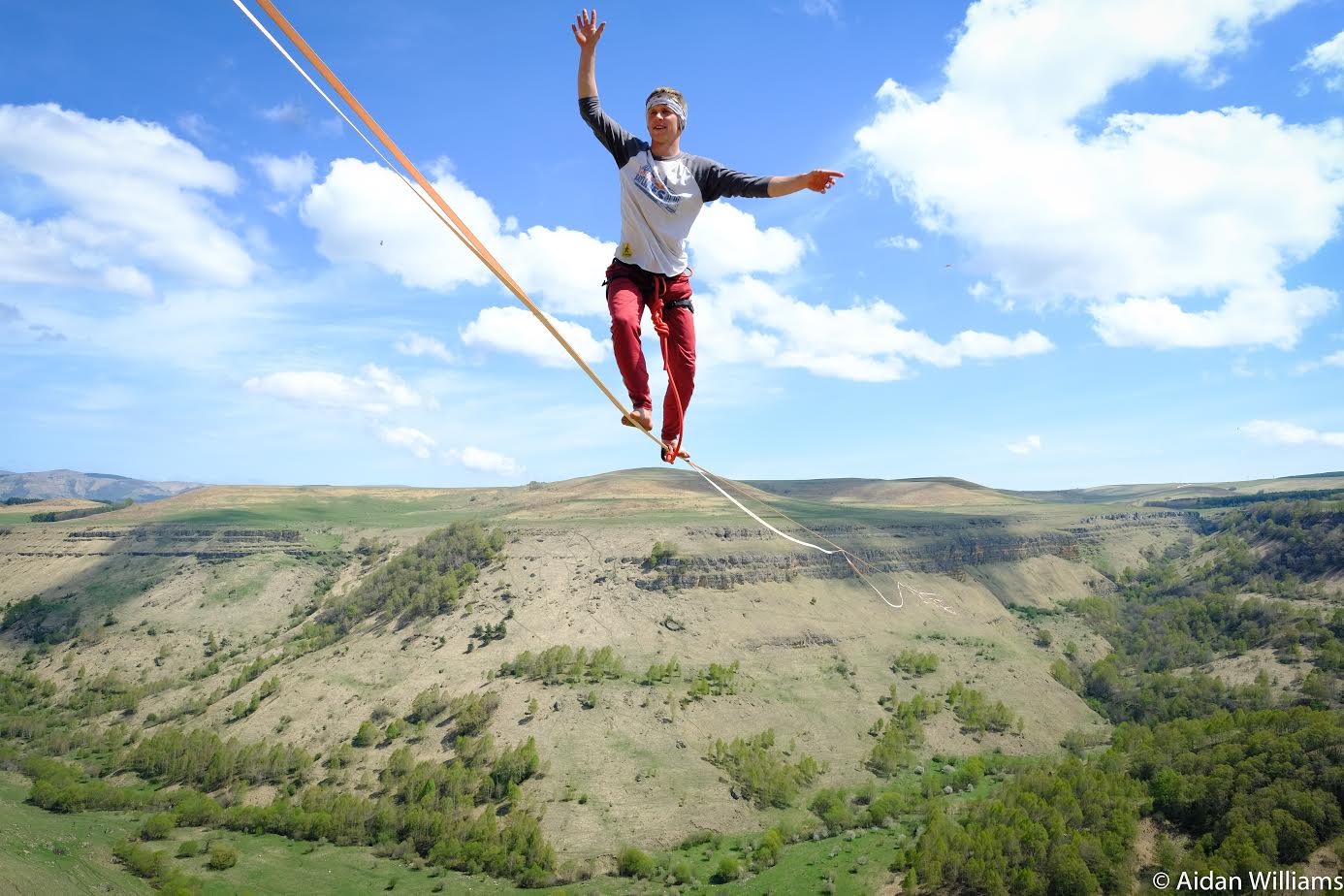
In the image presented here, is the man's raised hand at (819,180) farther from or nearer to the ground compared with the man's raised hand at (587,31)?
nearer to the ground

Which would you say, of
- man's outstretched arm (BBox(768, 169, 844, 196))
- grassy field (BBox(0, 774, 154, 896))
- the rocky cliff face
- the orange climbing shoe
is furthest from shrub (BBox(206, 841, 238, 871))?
man's outstretched arm (BBox(768, 169, 844, 196))

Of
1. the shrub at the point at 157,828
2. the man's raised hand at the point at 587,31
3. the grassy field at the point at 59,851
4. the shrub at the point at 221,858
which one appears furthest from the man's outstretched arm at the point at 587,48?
the shrub at the point at 157,828

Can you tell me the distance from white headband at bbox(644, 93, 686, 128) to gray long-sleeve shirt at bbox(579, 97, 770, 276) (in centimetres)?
38

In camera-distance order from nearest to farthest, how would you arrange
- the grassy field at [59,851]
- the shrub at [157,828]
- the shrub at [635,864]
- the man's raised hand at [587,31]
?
the man's raised hand at [587,31], the grassy field at [59,851], the shrub at [635,864], the shrub at [157,828]

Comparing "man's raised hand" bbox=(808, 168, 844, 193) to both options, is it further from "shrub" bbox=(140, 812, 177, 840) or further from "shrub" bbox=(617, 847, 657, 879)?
"shrub" bbox=(140, 812, 177, 840)

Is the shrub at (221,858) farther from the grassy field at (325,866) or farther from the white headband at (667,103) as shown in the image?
the white headband at (667,103)

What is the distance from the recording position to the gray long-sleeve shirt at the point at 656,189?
304 inches

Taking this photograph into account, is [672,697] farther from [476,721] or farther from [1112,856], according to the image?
[1112,856]

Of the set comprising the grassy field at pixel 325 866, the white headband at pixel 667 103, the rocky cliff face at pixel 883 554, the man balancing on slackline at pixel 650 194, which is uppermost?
the white headband at pixel 667 103

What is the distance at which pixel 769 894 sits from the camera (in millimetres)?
48562

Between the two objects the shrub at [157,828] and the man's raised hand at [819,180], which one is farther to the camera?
the shrub at [157,828]

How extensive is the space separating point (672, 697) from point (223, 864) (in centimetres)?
3675

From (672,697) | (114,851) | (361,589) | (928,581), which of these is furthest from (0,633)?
(928,581)

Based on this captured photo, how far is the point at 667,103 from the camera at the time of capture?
766 cm
